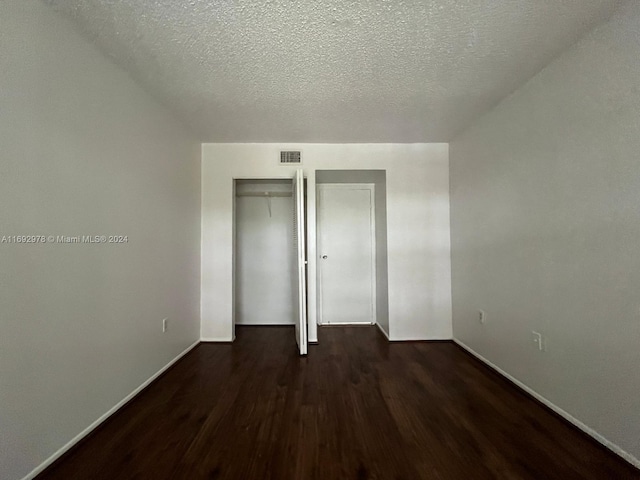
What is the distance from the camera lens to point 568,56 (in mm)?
1654

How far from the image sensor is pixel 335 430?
163 cm

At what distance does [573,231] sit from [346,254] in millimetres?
2496

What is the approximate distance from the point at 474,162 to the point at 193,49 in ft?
8.62

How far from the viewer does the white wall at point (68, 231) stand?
1.20m

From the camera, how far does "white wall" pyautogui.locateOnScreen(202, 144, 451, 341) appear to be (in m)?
3.14

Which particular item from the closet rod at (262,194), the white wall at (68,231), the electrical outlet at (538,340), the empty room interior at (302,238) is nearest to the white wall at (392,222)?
the empty room interior at (302,238)

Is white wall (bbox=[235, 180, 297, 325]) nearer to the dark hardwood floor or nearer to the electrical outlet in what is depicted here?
the dark hardwood floor

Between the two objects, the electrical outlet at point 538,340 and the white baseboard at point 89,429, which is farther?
the electrical outlet at point 538,340

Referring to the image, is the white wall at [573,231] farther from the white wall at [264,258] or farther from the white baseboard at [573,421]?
the white wall at [264,258]

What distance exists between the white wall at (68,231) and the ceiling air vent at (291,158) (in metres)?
1.30

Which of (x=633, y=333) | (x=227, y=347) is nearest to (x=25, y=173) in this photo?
(x=227, y=347)

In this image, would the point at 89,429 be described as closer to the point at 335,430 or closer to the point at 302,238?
the point at 335,430

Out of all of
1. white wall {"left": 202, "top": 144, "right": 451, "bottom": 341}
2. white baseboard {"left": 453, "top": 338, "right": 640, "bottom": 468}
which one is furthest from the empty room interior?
white wall {"left": 202, "top": 144, "right": 451, "bottom": 341}

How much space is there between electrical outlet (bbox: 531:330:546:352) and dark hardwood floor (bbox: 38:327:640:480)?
1.33ft
